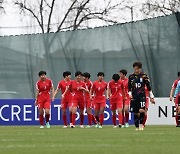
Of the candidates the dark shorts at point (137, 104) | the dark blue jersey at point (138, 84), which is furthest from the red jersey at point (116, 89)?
the dark blue jersey at point (138, 84)

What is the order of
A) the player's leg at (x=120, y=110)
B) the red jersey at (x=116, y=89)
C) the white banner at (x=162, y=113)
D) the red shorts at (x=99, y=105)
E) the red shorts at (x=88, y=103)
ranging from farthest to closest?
the white banner at (x=162, y=113) < the red shorts at (x=88, y=103) < the red shorts at (x=99, y=105) < the red jersey at (x=116, y=89) < the player's leg at (x=120, y=110)

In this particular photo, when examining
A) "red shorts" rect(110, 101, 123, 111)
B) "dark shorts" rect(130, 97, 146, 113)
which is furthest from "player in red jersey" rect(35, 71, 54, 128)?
"dark shorts" rect(130, 97, 146, 113)

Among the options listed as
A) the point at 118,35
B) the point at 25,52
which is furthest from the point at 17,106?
the point at 118,35

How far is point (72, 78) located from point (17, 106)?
2.87m

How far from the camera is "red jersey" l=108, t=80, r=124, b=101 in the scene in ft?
95.9

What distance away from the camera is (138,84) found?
23.1 m

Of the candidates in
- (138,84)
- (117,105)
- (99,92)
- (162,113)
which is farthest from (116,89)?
(138,84)

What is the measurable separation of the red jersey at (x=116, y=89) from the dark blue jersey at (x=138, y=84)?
19.9ft

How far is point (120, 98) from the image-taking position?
95.8 feet

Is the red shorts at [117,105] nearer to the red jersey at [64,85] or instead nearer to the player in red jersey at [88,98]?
the player in red jersey at [88,98]

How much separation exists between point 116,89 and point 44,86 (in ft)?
8.44

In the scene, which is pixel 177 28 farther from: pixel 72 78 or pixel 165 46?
pixel 72 78

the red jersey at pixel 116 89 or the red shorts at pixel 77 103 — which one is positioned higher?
the red jersey at pixel 116 89

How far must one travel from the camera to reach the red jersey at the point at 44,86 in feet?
95.7
